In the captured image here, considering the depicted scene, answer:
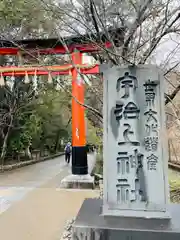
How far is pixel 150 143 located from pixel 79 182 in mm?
5940

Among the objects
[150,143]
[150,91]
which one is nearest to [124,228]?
[150,143]

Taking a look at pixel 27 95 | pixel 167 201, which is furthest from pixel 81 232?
pixel 27 95

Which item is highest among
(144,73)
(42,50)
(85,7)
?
(42,50)

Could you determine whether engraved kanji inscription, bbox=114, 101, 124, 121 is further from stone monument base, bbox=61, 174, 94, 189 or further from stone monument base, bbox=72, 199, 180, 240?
stone monument base, bbox=61, 174, 94, 189

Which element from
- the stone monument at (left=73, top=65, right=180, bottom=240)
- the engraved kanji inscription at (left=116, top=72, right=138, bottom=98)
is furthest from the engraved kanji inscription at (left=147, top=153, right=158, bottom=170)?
the engraved kanji inscription at (left=116, top=72, right=138, bottom=98)

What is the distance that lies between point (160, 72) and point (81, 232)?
2227mm

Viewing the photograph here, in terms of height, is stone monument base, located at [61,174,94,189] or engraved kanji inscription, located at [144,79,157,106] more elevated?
engraved kanji inscription, located at [144,79,157,106]

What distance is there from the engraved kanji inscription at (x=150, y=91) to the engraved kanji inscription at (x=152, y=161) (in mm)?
688

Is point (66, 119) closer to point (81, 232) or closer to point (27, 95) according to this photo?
point (27, 95)

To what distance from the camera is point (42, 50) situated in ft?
30.5

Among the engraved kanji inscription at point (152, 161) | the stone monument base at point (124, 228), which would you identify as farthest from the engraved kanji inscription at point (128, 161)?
the stone monument base at point (124, 228)

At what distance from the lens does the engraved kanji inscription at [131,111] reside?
11.5 feet

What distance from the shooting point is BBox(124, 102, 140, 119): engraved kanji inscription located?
3494 mm

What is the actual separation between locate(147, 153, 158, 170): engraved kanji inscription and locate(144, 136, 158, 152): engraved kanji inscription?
0.26 ft
